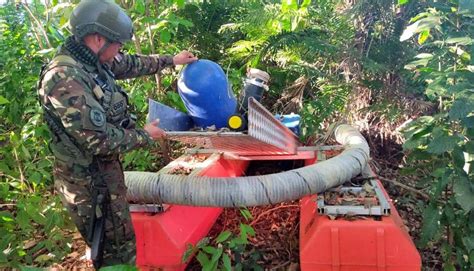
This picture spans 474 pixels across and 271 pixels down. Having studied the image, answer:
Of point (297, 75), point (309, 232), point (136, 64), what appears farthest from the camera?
point (297, 75)

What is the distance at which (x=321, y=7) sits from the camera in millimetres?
5301

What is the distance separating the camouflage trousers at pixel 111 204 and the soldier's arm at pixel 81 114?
269mm

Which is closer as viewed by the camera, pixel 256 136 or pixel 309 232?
pixel 309 232

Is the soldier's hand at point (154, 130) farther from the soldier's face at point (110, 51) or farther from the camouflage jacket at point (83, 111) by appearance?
the soldier's face at point (110, 51)

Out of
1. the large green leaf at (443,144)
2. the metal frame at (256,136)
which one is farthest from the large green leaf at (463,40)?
the metal frame at (256,136)

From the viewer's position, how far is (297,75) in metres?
5.66

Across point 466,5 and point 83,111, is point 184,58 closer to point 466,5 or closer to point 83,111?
point 83,111

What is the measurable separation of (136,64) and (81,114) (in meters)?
1.03

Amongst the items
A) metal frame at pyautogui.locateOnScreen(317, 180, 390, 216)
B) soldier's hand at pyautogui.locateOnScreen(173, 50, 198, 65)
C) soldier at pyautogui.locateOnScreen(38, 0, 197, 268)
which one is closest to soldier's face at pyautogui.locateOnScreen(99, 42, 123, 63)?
soldier at pyautogui.locateOnScreen(38, 0, 197, 268)

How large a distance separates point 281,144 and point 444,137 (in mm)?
1440

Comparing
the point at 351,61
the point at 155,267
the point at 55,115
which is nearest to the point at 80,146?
the point at 55,115

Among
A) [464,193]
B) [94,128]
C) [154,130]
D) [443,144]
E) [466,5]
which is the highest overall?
[466,5]

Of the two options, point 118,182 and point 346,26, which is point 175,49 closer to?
point 346,26

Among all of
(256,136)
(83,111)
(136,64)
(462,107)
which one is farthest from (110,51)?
(462,107)
